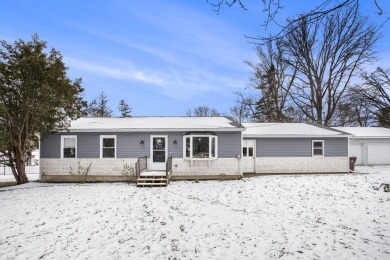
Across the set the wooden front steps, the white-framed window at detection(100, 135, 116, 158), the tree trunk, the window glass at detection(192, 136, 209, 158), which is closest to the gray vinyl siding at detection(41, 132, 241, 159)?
the white-framed window at detection(100, 135, 116, 158)

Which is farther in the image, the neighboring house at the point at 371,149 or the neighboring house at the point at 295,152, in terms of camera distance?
the neighboring house at the point at 371,149

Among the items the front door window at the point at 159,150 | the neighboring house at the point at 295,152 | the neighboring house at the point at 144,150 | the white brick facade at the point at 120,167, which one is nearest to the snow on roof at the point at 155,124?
the neighboring house at the point at 144,150

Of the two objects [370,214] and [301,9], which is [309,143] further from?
[301,9]

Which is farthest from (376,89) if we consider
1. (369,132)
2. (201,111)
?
(201,111)

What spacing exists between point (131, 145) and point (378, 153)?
902 inches

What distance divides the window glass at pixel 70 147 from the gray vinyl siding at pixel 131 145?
0.29 metres

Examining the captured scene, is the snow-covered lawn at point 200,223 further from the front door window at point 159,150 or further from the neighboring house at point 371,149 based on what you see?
the neighboring house at point 371,149

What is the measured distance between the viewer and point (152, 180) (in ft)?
48.4

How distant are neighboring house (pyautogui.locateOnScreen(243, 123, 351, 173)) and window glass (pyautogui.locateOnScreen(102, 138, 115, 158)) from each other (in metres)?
8.96

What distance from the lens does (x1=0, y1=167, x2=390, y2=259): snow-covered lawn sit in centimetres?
625

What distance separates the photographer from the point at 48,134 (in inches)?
653

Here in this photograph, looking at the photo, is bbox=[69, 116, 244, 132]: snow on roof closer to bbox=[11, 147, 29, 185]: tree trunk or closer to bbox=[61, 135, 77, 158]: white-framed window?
bbox=[61, 135, 77, 158]: white-framed window

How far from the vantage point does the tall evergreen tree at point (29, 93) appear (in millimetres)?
15031

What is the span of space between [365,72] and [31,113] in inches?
1190
